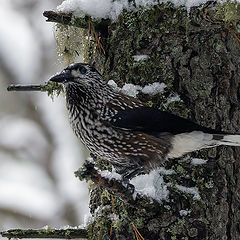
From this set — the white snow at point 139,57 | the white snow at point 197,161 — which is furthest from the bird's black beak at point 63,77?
the white snow at point 197,161

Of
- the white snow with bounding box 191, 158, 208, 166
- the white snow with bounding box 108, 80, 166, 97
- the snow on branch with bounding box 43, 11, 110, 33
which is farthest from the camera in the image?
the snow on branch with bounding box 43, 11, 110, 33

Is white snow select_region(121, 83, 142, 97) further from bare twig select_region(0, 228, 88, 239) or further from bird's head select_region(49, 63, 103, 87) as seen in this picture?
bare twig select_region(0, 228, 88, 239)

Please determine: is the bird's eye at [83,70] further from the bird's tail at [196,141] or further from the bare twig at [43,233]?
the bare twig at [43,233]

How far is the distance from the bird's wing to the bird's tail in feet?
0.16

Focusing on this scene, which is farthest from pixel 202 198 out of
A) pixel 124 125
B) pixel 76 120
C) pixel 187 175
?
pixel 76 120

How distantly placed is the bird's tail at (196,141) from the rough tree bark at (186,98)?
12 cm

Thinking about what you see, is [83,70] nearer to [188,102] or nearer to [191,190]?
[188,102]

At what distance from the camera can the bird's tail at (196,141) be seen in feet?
13.1

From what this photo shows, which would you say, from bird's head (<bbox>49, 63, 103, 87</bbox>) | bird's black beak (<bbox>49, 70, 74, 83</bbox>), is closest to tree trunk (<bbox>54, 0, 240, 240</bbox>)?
bird's head (<bbox>49, 63, 103, 87</bbox>)

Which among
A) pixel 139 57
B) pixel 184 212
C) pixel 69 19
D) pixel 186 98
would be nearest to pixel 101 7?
pixel 69 19

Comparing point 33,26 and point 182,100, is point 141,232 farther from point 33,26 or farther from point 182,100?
point 33,26

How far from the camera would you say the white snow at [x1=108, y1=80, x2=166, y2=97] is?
14.2 ft

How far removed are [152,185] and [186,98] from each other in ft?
2.17

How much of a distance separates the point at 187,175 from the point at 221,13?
3.69 ft
